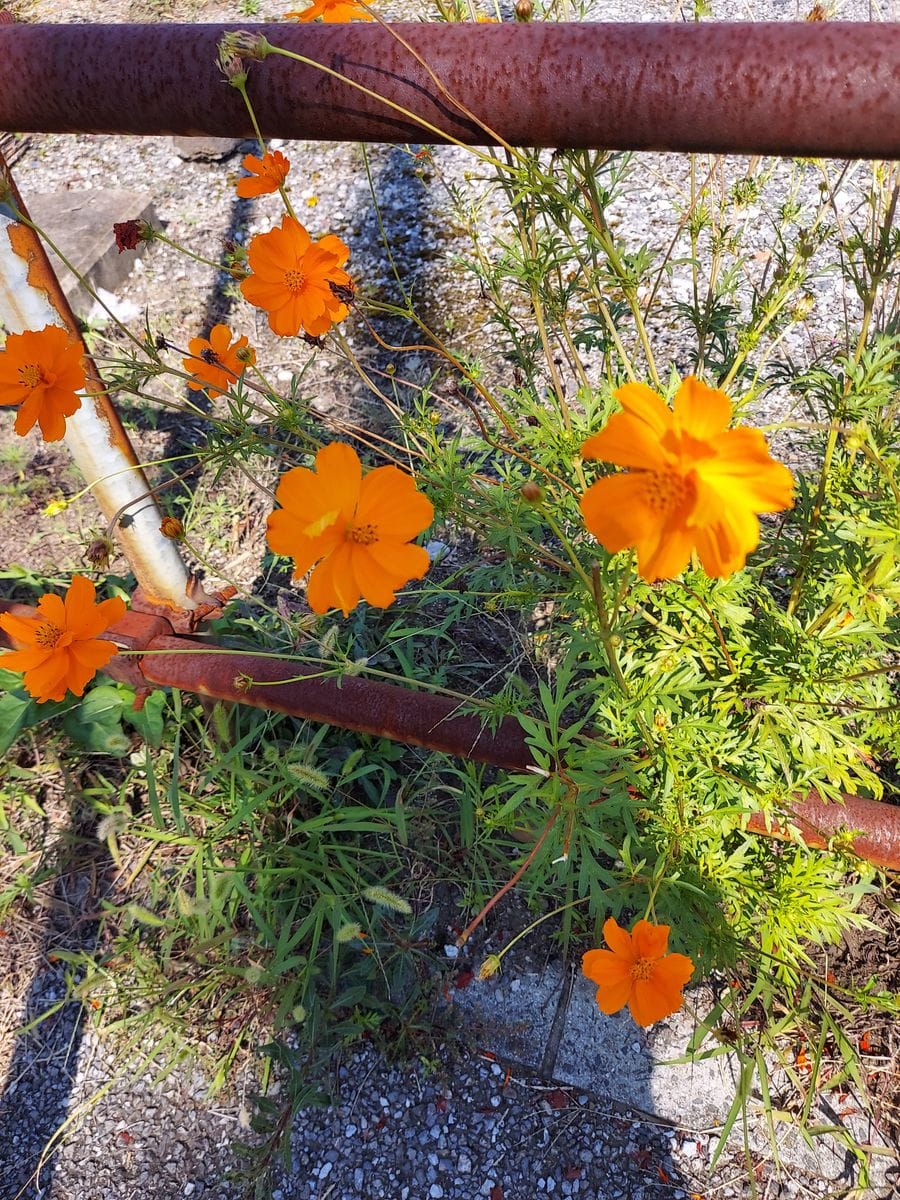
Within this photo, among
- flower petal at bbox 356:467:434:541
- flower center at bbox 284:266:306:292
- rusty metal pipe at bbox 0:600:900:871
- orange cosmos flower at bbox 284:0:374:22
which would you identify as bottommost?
rusty metal pipe at bbox 0:600:900:871

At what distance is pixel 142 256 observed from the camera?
3.29 meters

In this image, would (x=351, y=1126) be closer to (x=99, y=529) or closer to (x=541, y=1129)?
(x=541, y=1129)

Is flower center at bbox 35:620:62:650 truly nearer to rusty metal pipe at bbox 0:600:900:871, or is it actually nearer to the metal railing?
rusty metal pipe at bbox 0:600:900:871

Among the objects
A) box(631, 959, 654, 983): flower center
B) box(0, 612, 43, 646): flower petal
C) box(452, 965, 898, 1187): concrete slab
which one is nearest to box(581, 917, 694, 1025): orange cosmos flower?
box(631, 959, 654, 983): flower center

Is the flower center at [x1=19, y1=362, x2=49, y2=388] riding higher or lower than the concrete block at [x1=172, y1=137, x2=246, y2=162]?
lower

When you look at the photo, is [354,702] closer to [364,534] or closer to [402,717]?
[402,717]

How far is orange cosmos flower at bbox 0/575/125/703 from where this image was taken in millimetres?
1103

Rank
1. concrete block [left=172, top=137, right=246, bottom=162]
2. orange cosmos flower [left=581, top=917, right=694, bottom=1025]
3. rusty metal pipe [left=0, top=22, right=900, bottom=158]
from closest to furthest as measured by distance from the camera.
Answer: rusty metal pipe [left=0, top=22, right=900, bottom=158] → orange cosmos flower [left=581, top=917, right=694, bottom=1025] → concrete block [left=172, top=137, right=246, bottom=162]

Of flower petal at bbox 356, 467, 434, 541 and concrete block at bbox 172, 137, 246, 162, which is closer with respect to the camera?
flower petal at bbox 356, 467, 434, 541

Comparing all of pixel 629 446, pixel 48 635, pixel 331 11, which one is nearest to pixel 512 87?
pixel 629 446

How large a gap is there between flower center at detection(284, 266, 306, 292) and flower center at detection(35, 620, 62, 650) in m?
0.58

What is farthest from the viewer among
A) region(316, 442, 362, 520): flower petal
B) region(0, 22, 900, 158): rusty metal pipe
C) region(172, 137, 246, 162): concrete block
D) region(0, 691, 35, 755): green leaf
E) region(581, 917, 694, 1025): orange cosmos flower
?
region(172, 137, 246, 162): concrete block

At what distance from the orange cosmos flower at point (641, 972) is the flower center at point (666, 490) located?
2.01 feet

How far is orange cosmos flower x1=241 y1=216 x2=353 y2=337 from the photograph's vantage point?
1135 millimetres
